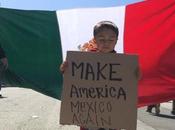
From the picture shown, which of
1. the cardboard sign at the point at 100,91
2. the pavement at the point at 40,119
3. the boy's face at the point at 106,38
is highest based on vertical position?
the boy's face at the point at 106,38

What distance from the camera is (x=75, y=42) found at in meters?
6.64

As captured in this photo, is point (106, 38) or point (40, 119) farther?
point (40, 119)

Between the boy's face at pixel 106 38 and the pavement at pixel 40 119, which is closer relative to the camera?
the boy's face at pixel 106 38

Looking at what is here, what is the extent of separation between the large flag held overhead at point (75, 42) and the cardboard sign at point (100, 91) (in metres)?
0.98

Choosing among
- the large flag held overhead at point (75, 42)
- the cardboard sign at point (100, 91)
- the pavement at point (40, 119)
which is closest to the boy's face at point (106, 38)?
the cardboard sign at point (100, 91)

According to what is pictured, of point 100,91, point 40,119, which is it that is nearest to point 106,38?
point 100,91

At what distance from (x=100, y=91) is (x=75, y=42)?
130cm

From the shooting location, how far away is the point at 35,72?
21.3 feet

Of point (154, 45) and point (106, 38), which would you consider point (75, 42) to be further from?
point (106, 38)

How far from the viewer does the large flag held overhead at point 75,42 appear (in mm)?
6453

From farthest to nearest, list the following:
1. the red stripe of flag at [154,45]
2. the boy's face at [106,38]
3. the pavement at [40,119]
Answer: the pavement at [40,119], the red stripe of flag at [154,45], the boy's face at [106,38]

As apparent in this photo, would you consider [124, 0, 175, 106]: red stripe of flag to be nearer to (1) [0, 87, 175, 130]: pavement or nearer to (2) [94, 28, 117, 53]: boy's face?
(2) [94, 28, 117, 53]: boy's face

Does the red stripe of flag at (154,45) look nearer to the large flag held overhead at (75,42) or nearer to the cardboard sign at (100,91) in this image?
the large flag held overhead at (75,42)

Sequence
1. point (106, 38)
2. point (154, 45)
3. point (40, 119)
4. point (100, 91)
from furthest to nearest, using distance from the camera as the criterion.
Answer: point (40, 119) < point (154, 45) < point (100, 91) < point (106, 38)
